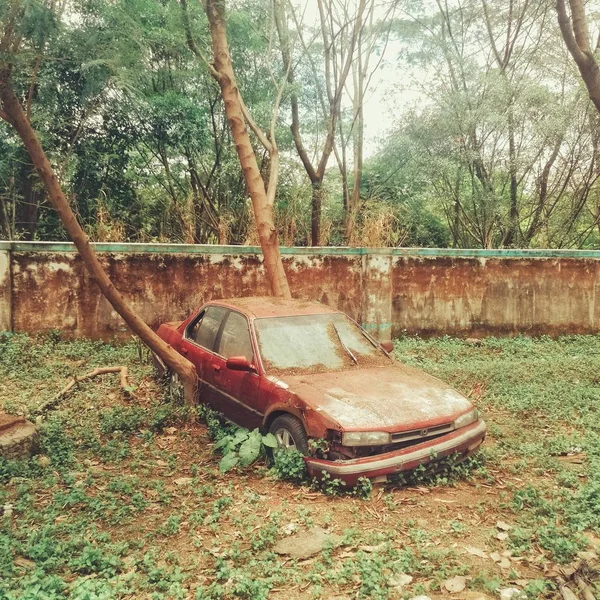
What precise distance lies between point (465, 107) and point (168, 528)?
11637mm

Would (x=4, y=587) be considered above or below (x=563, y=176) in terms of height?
below

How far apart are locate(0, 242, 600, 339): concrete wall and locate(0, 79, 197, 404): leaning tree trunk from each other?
3.65m

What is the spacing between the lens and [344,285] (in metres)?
10.9

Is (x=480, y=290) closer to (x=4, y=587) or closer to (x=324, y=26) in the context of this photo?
(x=324, y=26)

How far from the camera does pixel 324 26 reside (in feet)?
44.2

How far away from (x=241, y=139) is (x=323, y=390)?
4694 mm

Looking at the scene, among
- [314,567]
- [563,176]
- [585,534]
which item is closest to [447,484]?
[585,534]

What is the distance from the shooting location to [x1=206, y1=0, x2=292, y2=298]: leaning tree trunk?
8148 millimetres

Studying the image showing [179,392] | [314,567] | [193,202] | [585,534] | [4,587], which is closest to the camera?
[4,587]

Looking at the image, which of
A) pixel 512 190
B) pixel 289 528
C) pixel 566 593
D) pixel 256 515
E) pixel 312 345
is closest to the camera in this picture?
pixel 566 593

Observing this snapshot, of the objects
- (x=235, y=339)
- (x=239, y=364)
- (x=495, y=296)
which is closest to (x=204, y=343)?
(x=235, y=339)

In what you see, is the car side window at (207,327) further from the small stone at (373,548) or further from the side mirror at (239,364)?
the small stone at (373,548)

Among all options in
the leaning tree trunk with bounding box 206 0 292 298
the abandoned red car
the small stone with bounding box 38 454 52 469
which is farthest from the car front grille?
the leaning tree trunk with bounding box 206 0 292 298

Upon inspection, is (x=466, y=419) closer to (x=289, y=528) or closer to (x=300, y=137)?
(x=289, y=528)
